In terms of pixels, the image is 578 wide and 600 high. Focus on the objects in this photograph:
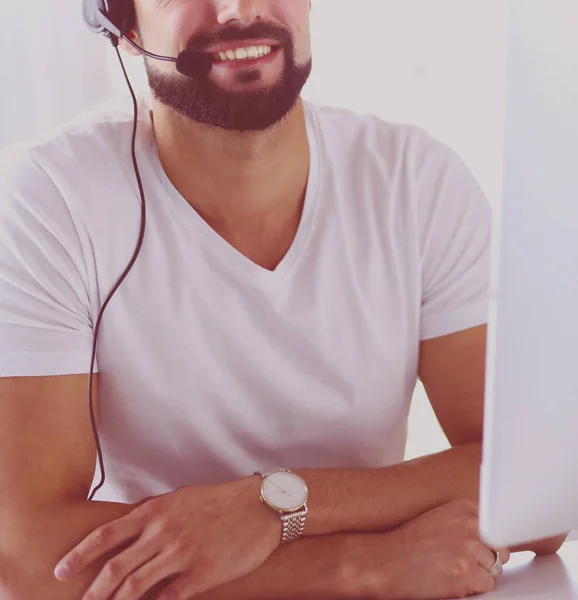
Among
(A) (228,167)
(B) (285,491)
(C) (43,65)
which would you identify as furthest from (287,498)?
(C) (43,65)

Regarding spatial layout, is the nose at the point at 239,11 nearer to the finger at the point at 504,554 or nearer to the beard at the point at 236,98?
the beard at the point at 236,98

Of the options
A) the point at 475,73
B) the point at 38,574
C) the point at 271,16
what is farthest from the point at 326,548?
the point at 475,73

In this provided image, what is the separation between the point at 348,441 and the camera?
4.12 feet

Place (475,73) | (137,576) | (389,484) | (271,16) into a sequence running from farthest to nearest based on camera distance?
(475,73), (271,16), (389,484), (137,576)

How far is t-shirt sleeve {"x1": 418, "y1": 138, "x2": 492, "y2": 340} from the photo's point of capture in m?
1.24

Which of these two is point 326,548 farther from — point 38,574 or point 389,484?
point 38,574

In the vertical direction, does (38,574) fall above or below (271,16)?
below

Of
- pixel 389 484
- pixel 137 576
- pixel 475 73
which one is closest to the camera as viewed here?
pixel 137 576

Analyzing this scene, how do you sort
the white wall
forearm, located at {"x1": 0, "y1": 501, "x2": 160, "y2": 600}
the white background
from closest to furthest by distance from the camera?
forearm, located at {"x1": 0, "y1": 501, "x2": 160, "y2": 600} < the white wall < the white background

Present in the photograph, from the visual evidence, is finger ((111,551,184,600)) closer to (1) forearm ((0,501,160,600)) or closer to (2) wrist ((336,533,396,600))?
(1) forearm ((0,501,160,600))

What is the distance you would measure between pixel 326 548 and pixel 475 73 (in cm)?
155

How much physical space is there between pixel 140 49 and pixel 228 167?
221 mm

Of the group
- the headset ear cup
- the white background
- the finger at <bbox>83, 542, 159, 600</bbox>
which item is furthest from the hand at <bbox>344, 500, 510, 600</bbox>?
the white background

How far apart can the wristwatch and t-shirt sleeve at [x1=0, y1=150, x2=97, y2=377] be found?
0.96ft
